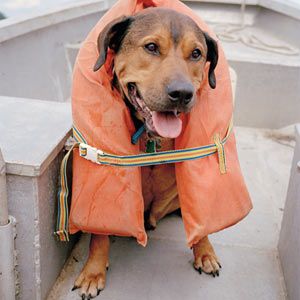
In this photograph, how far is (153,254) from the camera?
7.74 feet

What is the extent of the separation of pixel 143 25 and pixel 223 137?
62 centimetres

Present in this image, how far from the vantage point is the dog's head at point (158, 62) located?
1.84 metres

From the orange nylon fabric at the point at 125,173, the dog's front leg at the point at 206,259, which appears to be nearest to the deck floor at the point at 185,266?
the dog's front leg at the point at 206,259

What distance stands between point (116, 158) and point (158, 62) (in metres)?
0.44

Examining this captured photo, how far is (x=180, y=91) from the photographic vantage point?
1.80 m

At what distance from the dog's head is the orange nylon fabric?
0.09 meters

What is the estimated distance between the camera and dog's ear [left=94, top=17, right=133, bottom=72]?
1915 millimetres

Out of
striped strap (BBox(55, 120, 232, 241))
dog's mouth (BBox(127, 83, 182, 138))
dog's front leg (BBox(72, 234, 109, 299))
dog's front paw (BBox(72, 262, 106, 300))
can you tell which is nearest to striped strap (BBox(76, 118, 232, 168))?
striped strap (BBox(55, 120, 232, 241))

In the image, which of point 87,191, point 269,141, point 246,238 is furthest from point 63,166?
point 269,141

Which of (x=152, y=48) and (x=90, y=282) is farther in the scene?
(x=90, y=282)

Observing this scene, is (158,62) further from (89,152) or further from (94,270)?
(94,270)

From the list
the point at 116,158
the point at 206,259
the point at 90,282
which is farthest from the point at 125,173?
the point at 206,259

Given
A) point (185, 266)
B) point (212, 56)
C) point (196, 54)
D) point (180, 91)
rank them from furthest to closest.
A: point (185, 266), point (212, 56), point (196, 54), point (180, 91)

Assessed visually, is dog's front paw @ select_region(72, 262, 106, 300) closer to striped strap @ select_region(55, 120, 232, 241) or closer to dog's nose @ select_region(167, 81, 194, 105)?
striped strap @ select_region(55, 120, 232, 241)
